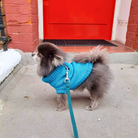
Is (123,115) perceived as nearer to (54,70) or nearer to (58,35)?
(54,70)

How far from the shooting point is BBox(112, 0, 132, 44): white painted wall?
387cm

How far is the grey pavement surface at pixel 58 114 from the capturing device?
1362mm

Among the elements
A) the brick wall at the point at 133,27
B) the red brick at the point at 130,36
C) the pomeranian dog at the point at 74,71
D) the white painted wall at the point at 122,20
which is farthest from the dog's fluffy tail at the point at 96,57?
the white painted wall at the point at 122,20

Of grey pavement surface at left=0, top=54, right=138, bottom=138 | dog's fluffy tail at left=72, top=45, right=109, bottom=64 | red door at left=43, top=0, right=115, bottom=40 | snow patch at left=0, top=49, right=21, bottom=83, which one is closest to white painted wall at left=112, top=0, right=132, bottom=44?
red door at left=43, top=0, right=115, bottom=40

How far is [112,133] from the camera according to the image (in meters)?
1.36

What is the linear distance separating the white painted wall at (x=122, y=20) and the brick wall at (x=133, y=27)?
0.31 meters

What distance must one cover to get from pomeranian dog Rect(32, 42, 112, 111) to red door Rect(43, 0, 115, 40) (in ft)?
9.32

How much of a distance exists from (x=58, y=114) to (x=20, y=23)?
2.03 metres

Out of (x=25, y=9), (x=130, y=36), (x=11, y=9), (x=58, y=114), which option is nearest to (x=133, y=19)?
(x=130, y=36)

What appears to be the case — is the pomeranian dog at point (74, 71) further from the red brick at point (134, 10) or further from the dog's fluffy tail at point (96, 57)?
the red brick at point (134, 10)

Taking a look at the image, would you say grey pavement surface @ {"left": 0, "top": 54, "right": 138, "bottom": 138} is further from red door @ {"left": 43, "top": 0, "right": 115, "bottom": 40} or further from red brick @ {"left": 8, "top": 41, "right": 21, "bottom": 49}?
red door @ {"left": 43, "top": 0, "right": 115, "bottom": 40}

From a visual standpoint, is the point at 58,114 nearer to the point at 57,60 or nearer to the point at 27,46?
the point at 57,60

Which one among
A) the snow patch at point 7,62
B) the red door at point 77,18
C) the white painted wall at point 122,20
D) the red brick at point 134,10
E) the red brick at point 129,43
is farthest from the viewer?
the red door at point 77,18

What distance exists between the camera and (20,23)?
2789 millimetres
